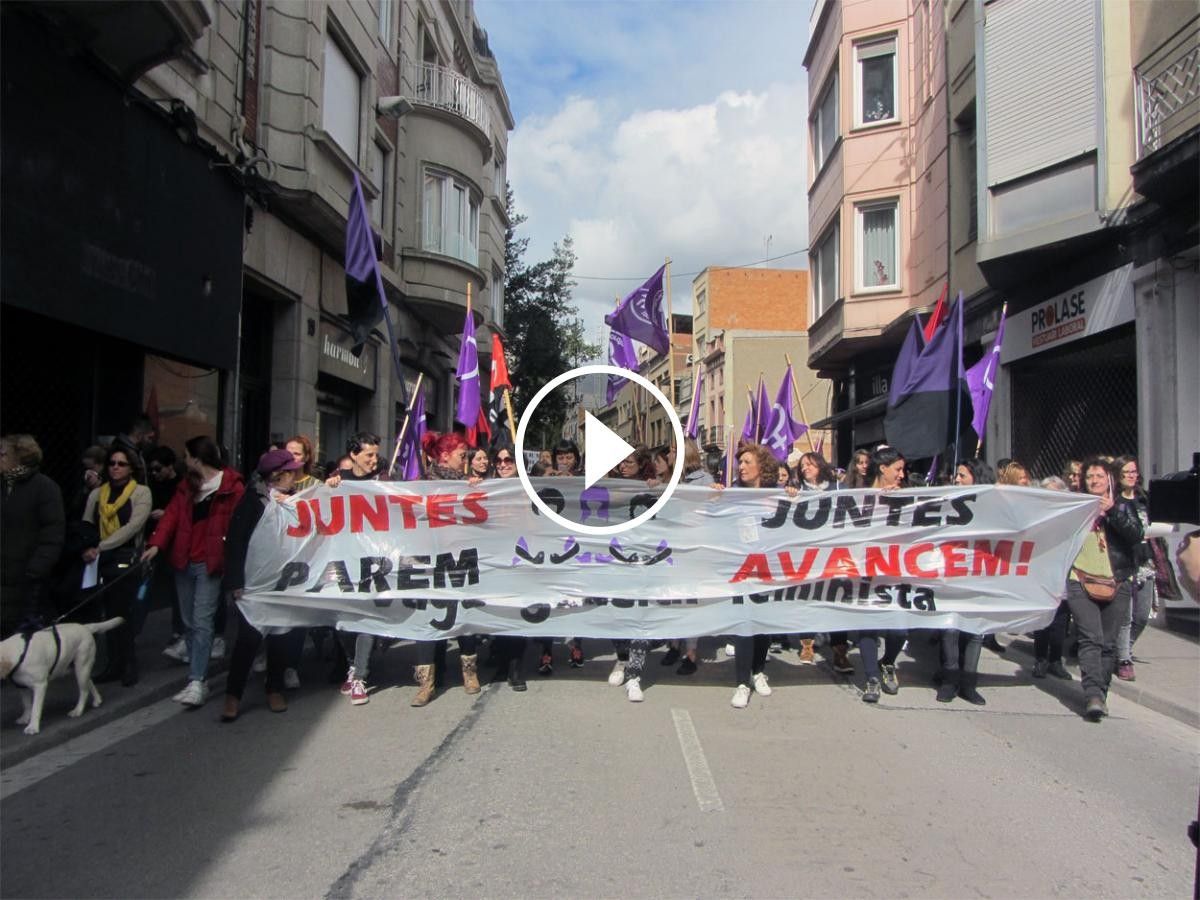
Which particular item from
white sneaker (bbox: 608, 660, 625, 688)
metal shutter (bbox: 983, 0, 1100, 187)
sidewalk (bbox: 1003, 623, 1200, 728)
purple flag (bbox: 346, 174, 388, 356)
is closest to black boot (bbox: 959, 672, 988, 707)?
sidewalk (bbox: 1003, 623, 1200, 728)

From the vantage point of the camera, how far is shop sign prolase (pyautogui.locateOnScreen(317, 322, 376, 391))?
47.1ft

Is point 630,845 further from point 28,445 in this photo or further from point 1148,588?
point 1148,588

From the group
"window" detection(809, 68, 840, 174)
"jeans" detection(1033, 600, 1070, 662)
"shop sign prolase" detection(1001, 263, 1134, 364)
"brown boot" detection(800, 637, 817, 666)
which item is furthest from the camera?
"window" detection(809, 68, 840, 174)

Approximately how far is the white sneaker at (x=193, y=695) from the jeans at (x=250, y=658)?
8.3 inches

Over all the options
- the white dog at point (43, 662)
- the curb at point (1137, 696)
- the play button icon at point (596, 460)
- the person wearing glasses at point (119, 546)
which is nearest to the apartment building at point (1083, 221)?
the curb at point (1137, 696)

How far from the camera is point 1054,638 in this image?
24.4ft

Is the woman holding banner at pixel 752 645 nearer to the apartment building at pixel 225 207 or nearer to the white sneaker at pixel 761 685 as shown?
the white sneaker at pixel 761 685

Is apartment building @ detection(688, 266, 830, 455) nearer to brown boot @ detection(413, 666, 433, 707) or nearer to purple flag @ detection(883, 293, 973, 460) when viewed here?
purple flag @ detection(883, 293, 973, 460)

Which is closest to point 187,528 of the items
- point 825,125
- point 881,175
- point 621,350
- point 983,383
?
point 621,350

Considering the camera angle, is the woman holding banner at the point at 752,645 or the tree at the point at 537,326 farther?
the tree at the point at 537,326

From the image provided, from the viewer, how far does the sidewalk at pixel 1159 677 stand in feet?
21.6

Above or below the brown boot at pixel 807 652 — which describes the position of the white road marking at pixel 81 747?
below

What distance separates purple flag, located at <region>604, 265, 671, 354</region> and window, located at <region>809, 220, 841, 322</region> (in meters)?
8.63

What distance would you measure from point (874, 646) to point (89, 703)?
560 cm
